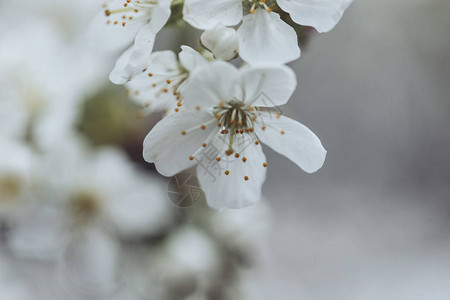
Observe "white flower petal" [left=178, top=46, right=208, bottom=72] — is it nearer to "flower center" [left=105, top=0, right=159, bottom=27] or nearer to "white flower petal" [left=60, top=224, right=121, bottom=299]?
"flower center" [left=105, top=0, right=159, bottom=27]

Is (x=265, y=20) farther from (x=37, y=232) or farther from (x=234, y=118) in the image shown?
(x=37, y=232)

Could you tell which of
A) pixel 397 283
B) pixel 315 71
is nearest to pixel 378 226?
pixel 397 283

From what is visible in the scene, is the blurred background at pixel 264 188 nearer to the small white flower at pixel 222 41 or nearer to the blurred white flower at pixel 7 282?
the blurred white flower at pixel 7 282

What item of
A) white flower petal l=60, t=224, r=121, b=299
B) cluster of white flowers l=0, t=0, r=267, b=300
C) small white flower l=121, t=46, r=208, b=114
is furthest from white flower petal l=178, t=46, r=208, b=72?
white flower petal l=60, t=224, r=121, b=299

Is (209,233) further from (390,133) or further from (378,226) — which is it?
(390,133)

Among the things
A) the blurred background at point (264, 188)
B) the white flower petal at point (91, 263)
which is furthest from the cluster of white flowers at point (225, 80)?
the white flower petal at point (91, 263)

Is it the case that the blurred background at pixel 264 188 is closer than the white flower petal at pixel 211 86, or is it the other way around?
the white flower petal at pixel 211 86
